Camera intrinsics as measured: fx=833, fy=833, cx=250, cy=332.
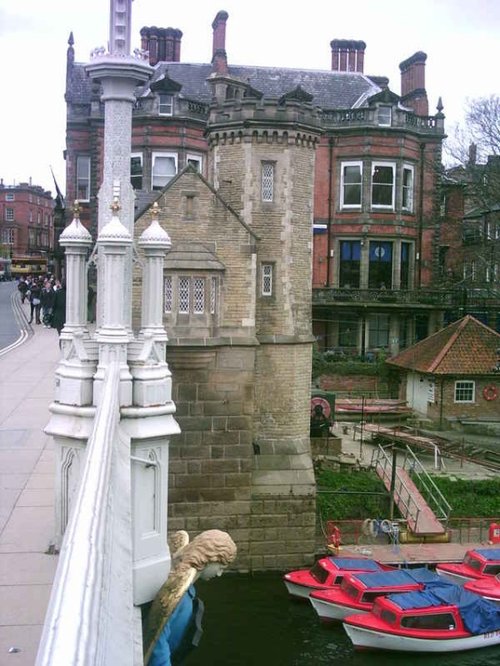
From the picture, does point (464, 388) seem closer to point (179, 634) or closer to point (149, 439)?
point (149, 439)

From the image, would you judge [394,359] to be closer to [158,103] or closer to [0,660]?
[158,103]

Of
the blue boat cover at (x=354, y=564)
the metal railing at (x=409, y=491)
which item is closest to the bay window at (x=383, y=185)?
the metal railing at (x=409, y=491)

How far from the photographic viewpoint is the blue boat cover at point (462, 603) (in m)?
17.9

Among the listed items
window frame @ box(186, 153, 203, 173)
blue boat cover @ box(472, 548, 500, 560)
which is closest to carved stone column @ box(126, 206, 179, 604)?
blue boat cover @ box(472, 548, 500, 560)

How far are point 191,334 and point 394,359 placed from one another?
17.8 metres

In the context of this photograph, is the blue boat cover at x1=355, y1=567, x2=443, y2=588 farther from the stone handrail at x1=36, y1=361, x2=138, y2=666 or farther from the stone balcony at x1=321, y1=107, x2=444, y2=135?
the stone balcony at x1=321, y1=107, x2=444, y2=135

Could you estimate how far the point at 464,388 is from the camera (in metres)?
32.0

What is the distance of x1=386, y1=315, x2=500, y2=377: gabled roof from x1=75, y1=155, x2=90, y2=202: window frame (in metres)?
16.2

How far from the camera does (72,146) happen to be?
125 feet

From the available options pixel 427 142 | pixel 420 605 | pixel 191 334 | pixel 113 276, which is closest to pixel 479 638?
pixel 420 605

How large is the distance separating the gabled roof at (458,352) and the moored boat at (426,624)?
1400cm

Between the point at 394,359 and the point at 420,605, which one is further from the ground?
the point at 394,359

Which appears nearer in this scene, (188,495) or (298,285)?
(188,495)

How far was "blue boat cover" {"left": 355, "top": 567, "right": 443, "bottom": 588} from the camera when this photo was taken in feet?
61.1
